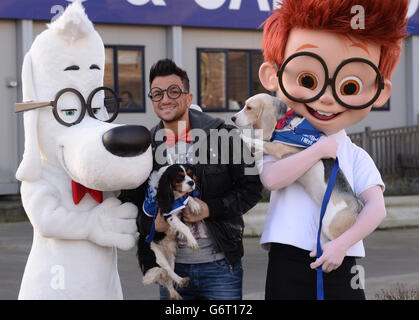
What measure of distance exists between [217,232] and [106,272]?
0.64 m

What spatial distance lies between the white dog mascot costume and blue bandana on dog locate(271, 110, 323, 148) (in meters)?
0.69

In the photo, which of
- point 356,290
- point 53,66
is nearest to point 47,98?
point 53,66

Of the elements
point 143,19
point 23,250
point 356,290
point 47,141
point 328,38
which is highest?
point 143,19

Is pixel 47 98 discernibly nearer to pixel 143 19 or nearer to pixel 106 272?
pixel 106 272

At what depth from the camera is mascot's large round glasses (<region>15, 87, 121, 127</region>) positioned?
3424 mm

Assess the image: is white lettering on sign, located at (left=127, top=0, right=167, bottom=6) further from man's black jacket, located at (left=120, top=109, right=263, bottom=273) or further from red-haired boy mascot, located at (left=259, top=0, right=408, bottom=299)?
red-haired boy mascot, located at (left=259, top=0, right=408, bottom=299)

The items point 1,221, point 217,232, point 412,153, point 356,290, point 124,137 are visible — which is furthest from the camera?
point 412,153

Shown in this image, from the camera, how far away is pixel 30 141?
3.42 m

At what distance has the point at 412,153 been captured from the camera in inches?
584

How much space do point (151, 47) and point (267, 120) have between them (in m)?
10.1

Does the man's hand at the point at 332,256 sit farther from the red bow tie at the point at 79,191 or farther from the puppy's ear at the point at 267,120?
the red bow tie at the point at 79,191

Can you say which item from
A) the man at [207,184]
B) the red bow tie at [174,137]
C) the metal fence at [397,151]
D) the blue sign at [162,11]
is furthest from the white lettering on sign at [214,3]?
the red bow tie at [174,137]

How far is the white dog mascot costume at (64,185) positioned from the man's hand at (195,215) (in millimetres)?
262

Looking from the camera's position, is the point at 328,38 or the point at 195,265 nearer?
the point at 328,38
